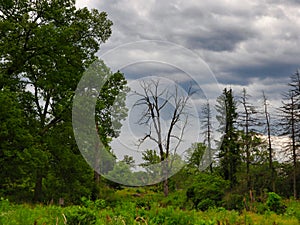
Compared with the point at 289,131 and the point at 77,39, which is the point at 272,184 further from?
the point at 77,39

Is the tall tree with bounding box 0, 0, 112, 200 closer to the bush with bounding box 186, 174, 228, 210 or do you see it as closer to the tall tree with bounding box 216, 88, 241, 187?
the bush with bounding box 186, 174, 228, 210

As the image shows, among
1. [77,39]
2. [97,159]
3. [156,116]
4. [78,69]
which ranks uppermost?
[77,39]

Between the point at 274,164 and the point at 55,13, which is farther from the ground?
the point at 55,13

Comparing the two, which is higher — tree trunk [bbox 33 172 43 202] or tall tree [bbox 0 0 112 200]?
tall tree [bbox 0 0 112 200]

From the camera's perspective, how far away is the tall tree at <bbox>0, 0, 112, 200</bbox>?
1908cm

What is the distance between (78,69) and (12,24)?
426cm

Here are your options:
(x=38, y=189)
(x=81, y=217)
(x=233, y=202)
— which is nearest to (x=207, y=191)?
(x=233, y=202)

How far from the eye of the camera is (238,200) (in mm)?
21141

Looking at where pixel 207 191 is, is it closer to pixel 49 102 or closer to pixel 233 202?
pixel 233 202

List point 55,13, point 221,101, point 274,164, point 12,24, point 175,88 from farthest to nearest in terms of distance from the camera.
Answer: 1. point 274,164
2. point 55,13
3. point 12,24
4. point 221,101
5. point 175,88

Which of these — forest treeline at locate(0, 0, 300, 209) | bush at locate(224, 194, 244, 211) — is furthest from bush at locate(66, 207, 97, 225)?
bush at locate(224, 194, 244, 211)

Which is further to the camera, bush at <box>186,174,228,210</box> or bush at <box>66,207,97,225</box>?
bush at <box>186,174,228,210</box>

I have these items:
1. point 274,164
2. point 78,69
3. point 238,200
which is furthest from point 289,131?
point 78,69

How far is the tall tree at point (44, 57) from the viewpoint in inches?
751
